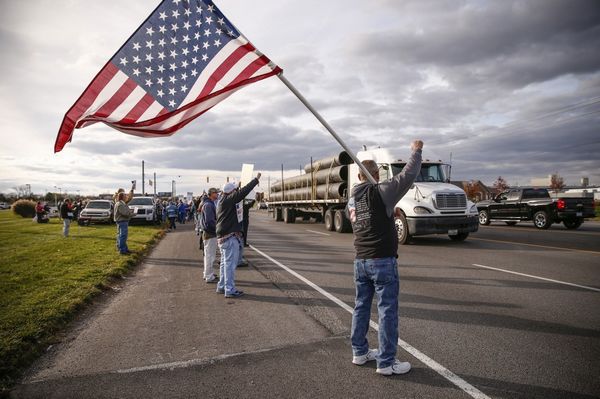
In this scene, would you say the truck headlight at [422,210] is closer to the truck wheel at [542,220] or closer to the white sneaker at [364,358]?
the white sneaker at [364,358]

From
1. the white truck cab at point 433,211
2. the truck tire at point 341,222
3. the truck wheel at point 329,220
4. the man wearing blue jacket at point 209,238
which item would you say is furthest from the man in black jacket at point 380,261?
the truck wheel at point 329,220

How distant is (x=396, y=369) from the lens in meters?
3.38

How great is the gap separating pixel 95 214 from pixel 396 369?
84.1 feet

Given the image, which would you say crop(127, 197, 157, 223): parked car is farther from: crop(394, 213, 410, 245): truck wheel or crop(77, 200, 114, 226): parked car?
crop(394, 213, 410, 245): truck wheel

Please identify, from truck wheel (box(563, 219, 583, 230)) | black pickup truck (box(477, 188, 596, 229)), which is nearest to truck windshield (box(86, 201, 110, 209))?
black pickup truck (box(477, 188, 596, 229))

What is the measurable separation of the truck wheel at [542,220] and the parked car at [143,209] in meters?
23.0

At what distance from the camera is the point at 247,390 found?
10.3ft

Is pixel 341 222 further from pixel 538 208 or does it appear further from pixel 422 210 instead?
pixel 538 208

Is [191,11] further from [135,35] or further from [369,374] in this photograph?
[369,374]

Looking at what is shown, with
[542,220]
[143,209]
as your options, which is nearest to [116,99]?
[542,220]

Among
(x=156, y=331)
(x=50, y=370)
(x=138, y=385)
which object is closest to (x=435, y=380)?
(x=138, y=385)

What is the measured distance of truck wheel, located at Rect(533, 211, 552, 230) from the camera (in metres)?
17.8

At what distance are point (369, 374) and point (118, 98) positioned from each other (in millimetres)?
4672

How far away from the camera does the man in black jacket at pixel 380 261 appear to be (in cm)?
336
